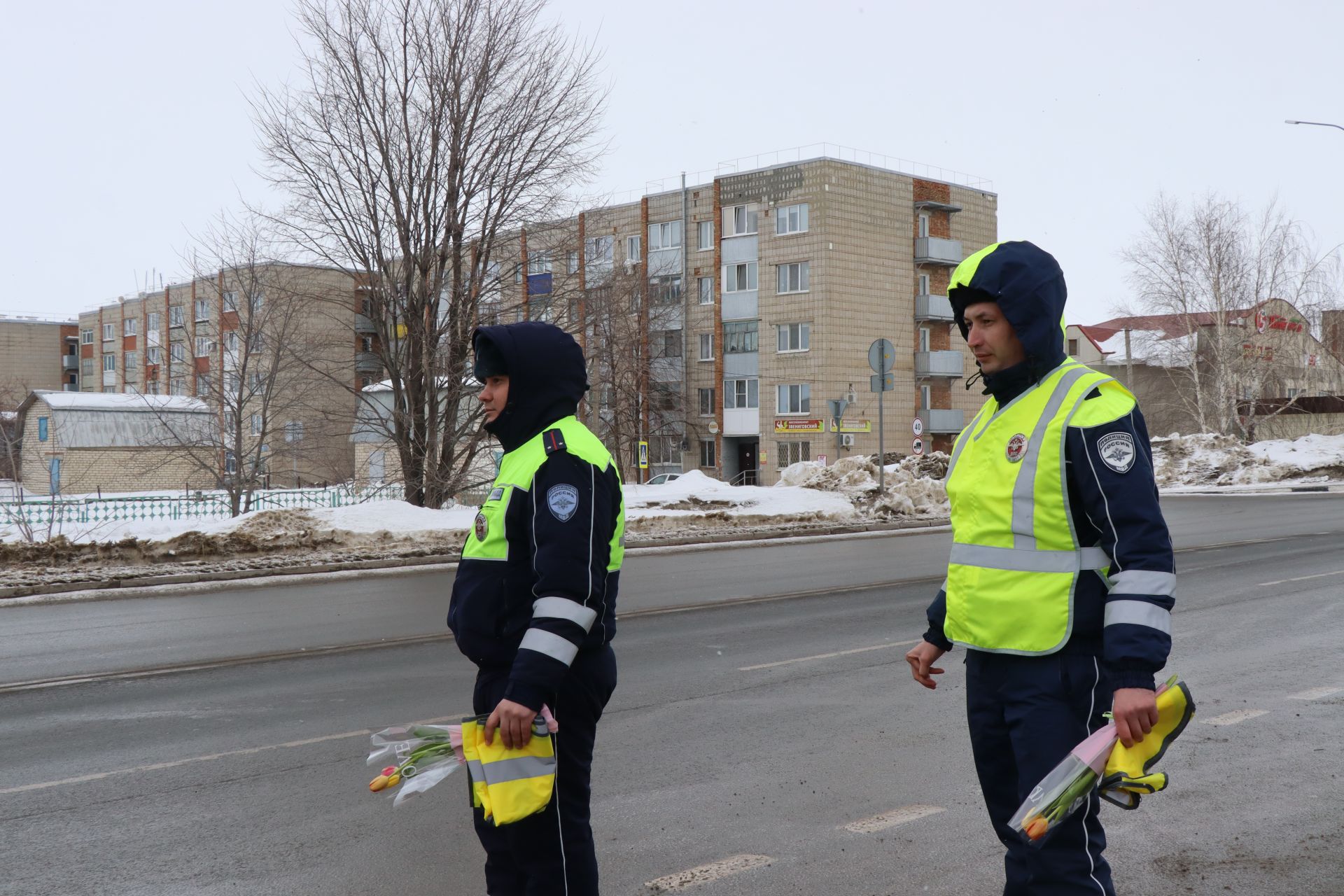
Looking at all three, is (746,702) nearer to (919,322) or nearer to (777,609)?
(777,609)

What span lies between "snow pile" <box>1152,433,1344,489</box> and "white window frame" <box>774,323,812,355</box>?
16541 mm

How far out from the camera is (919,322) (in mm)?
59219

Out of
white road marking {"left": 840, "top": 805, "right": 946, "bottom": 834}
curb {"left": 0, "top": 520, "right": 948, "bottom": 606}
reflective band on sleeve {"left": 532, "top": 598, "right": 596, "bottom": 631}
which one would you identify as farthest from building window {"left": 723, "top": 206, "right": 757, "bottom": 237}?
reflective band on sleeve {"left": 532, "top": 598, "right": 596, "bottom": 631}

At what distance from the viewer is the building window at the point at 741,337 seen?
5816 cm

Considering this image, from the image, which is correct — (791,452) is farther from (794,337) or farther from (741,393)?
(794,337)

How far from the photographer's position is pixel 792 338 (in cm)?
5675

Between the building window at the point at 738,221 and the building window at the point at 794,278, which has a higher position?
the building window at the point at 738,221

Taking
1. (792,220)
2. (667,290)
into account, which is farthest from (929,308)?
(667,290)

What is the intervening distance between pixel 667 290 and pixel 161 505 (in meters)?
36.9

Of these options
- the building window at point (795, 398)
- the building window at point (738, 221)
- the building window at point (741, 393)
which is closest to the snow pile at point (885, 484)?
the building window at point (795, 398)

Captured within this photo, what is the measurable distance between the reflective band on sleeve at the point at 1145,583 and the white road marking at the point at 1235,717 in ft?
14.8

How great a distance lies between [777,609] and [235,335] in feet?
76.7

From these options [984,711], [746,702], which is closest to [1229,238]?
[746,702]

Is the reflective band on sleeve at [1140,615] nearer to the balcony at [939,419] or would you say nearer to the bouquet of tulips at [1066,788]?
the bouquet of tulips at [1066,788]
